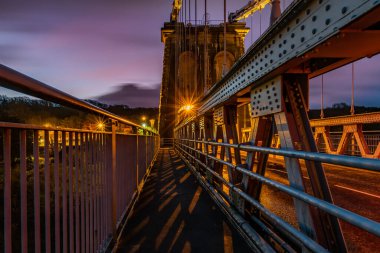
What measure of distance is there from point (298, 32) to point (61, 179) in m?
2.24

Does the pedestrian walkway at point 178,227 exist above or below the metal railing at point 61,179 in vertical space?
below

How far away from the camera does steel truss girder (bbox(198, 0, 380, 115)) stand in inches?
64.3

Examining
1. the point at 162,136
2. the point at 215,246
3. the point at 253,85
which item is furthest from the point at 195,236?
the point at 162,136

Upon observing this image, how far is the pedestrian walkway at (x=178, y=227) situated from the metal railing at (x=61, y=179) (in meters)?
0.30

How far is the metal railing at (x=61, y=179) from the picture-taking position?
139 centimetres

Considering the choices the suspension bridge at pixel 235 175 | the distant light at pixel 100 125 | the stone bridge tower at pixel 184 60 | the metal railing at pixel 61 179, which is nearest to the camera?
the metal railing at pixel 61 179

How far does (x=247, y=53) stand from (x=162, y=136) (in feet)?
129

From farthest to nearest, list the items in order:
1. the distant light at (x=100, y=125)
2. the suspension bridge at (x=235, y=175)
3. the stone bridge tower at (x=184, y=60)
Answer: the stone bridge tower at (x=184, y=60)
the distant light at (x=100, y=125)
the suspension bridge at (x=235, y=175)

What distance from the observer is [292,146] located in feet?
8.24

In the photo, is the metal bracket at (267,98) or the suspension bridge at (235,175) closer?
the suspension bridge at (235,175)

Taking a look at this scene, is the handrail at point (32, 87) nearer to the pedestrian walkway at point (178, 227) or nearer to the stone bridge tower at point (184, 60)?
the pedestrian walkway at point (178, 227)

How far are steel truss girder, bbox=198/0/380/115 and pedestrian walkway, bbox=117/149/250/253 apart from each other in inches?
75.1

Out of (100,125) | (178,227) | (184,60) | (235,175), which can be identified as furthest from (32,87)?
(184,60)

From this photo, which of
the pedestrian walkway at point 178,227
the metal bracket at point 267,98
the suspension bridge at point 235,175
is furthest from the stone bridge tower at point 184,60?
the metal bracket at point 267,98
